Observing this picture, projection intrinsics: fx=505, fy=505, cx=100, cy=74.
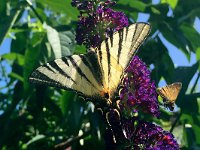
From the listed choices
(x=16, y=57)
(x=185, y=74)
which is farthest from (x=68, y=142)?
(x=185, y=74)

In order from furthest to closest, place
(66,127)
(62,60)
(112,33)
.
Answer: (66,127) < (112,33) < (62,60)

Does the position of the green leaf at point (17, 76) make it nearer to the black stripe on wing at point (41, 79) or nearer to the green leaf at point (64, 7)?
the green leaf at point (64, 7)

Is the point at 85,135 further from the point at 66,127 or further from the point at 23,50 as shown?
the point at 23,50

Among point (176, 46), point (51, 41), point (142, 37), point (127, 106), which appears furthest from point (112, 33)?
point (176, 46)

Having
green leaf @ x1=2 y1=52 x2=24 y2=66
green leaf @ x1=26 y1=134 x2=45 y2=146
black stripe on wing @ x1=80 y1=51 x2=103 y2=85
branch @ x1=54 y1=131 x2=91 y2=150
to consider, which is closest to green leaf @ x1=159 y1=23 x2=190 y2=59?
branch @ x1=54 y1=131 x2=91 y2=150

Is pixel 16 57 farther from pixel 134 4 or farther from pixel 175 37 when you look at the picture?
pixel 175 37

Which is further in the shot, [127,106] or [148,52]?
[148,52]

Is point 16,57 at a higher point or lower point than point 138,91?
lower
